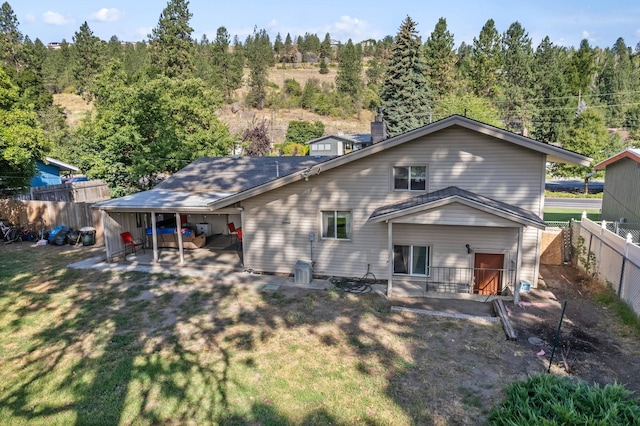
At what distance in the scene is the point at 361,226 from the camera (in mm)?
13328

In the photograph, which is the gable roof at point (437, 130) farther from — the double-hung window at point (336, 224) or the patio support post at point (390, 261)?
the patio support post at point (390, 261)

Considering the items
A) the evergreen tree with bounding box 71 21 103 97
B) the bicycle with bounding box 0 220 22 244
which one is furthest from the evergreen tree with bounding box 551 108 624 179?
the evergreen tree with bounding box 71 21 103 97

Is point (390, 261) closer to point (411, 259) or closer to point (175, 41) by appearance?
point (411, 259)

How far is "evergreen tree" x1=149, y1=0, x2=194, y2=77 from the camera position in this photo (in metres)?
44.0

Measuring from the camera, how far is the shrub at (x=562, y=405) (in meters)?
4.92

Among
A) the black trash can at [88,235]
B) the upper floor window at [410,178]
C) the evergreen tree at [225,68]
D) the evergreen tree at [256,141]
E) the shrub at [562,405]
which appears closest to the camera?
the shrub at [562,405]

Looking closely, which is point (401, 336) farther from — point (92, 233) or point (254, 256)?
point (92, 233)

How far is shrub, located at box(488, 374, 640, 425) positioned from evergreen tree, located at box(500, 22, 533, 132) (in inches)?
2014

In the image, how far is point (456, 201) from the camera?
36.7ft

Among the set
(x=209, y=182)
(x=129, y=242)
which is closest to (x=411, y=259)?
(x=209, y=182)

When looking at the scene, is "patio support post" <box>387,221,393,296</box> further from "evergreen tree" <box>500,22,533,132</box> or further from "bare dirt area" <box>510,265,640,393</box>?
"evergreen tree" <box>500,22,533,132</box>

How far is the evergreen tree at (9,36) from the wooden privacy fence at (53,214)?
195 ft

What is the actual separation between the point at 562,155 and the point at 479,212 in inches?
112

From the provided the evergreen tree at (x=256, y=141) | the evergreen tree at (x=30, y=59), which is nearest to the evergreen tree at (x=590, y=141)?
the evergreen tree at (x=256, y=141)
